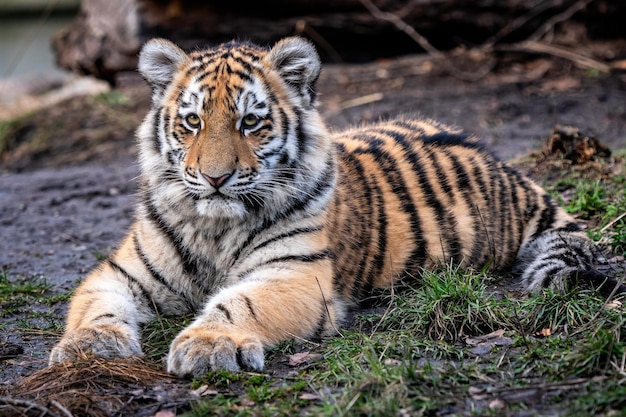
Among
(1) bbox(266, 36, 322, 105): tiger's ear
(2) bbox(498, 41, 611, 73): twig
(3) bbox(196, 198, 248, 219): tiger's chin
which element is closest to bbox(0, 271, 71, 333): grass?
(3) bbox(196, 198, 248, 219): tiger's chin

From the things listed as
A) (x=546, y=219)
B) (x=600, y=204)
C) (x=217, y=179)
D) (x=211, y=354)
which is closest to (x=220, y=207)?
(x=217, y=179)

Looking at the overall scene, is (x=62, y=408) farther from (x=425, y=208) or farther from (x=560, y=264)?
(x=560, y=264)

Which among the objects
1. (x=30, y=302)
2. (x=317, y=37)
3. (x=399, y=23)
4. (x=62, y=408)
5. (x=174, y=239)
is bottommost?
(x=30, y=302)

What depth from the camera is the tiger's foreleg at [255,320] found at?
318cm

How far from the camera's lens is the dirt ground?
19.5ft

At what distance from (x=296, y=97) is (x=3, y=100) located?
9.37 m

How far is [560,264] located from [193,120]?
1.87 metres

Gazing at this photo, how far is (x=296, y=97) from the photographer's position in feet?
13.1

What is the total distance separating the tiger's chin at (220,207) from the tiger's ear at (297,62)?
0.66 meters

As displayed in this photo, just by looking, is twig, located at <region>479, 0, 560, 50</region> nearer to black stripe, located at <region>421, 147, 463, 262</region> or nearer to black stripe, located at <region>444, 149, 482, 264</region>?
black stripe, located at <region>444, 149, 482, 264</region>

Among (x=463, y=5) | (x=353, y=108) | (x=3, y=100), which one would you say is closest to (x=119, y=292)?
(x=353, y=108)

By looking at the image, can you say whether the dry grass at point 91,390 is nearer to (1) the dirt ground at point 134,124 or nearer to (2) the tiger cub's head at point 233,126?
(2) the tiger cub's head at point 233,126

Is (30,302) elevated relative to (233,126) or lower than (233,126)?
lower

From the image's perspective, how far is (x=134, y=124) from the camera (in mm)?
8750
